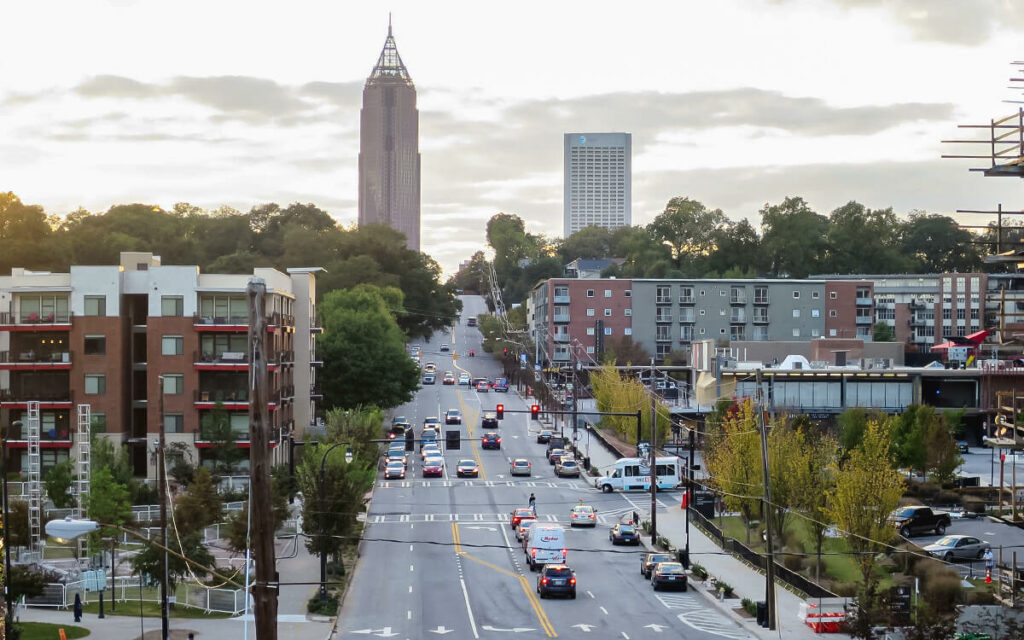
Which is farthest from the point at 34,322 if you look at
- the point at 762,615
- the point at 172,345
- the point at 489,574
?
the point at 762,615

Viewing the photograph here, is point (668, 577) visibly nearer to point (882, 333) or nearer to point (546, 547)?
point (546, 547)

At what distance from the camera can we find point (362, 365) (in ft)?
347

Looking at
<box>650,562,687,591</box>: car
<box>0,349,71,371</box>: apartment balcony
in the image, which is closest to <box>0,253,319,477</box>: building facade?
<box>0,349,71,371</box>: apartment balcony

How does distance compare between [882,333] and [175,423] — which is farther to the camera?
[882,333]

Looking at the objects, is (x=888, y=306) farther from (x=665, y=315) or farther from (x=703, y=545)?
(x=703, y=545)

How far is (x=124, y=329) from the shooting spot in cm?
8000

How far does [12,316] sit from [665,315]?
93386mm

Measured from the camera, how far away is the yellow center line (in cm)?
4231

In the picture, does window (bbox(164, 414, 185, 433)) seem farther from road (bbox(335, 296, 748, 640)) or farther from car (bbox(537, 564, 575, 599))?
car (bbox(537, 564, 575, 599))

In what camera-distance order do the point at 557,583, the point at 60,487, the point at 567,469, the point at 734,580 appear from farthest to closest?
the point at 567,469, the point at 60,487, the point at 734,580, the point at 557,583

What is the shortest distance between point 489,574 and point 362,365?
177 feet

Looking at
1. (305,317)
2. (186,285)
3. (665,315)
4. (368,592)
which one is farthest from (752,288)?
(368,592)

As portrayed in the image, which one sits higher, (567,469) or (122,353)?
(122,353)

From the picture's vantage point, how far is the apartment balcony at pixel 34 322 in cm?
7881
